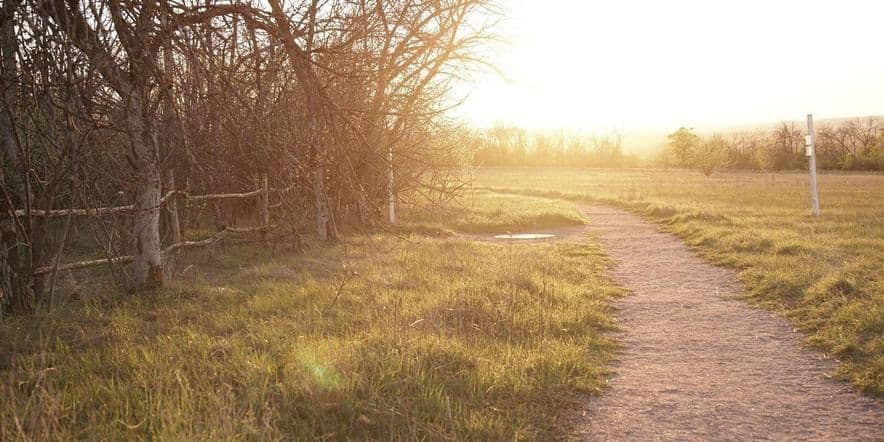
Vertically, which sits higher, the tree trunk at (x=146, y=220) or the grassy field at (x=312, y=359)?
the tree trunk at (x=146, y=220)

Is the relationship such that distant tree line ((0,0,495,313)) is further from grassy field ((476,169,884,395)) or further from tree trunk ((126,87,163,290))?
grassy field ((476,169,884,395))

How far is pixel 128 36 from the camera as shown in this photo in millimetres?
3682

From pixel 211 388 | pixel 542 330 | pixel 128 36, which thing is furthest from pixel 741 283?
pixel 128 36

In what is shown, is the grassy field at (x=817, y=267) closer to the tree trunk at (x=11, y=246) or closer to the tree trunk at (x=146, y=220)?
the tree trunk at (x=146, y=220)

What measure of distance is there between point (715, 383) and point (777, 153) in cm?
7518

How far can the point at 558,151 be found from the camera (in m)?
94.3

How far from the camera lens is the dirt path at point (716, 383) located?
4.09m

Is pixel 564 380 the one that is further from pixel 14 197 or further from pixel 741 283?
pixel 14 197

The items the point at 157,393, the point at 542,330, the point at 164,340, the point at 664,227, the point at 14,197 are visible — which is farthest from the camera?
the point at 664,227

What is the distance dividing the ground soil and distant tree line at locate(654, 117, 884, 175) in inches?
2416

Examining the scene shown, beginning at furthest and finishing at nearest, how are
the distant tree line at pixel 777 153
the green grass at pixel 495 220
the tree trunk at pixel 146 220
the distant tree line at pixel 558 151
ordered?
1. the distant tree line at pixel 558 151
2. the distant tree line at pixel 777 153
3. the green grass at pixel 495 220
4. the tree trunk at pixel 146 220

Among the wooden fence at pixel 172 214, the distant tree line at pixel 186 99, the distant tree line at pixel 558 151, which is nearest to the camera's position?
the distant tree line at pixel 186 99

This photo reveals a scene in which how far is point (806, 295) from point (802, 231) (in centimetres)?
744

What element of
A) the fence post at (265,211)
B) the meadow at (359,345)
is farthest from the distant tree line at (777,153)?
the meadow at (359,345)
